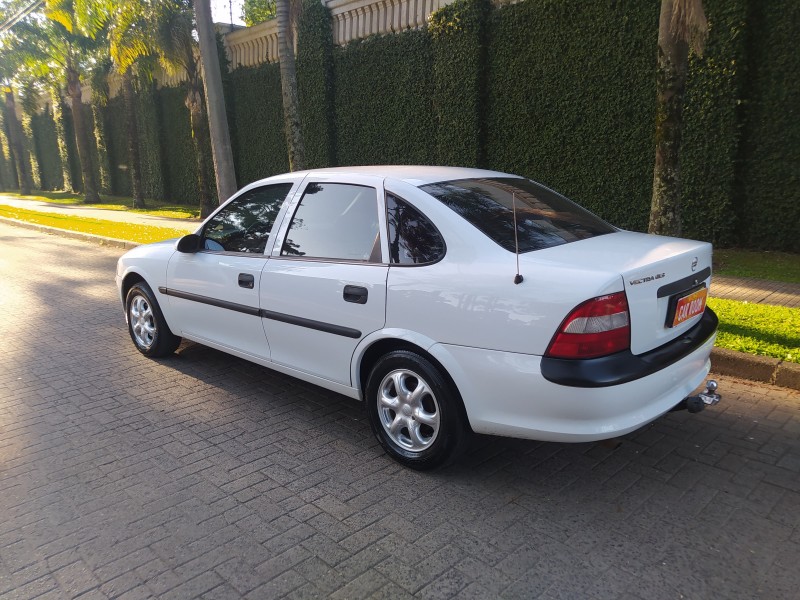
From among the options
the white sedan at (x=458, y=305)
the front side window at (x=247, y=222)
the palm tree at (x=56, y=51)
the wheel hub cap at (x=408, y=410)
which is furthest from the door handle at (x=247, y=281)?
the palm tree at (x=56, y=51)

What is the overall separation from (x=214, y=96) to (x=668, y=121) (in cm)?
764

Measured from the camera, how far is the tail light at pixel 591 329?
9.23ft

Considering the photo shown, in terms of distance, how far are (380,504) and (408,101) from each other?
11902 mm

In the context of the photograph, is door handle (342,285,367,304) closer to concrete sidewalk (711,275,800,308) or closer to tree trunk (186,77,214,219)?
concrete sidewalk (711,275,800,308)

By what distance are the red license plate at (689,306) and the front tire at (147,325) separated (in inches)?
164

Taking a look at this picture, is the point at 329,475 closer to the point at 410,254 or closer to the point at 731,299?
the point at 410,254

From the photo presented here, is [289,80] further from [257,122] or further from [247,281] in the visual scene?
[257,122]

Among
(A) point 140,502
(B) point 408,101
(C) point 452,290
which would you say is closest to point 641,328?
(C) point 452,290

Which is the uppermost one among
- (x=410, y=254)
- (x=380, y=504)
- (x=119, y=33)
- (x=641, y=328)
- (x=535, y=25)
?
(x=119, y=33)

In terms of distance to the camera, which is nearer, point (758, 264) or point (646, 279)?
point (646, 279)

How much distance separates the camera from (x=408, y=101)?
539 inches

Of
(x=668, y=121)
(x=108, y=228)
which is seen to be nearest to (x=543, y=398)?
(x=668, y=121)

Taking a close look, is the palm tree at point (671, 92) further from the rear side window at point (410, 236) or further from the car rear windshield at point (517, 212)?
the rear side window at point (410, 236)

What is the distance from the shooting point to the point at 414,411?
3.44 meters
